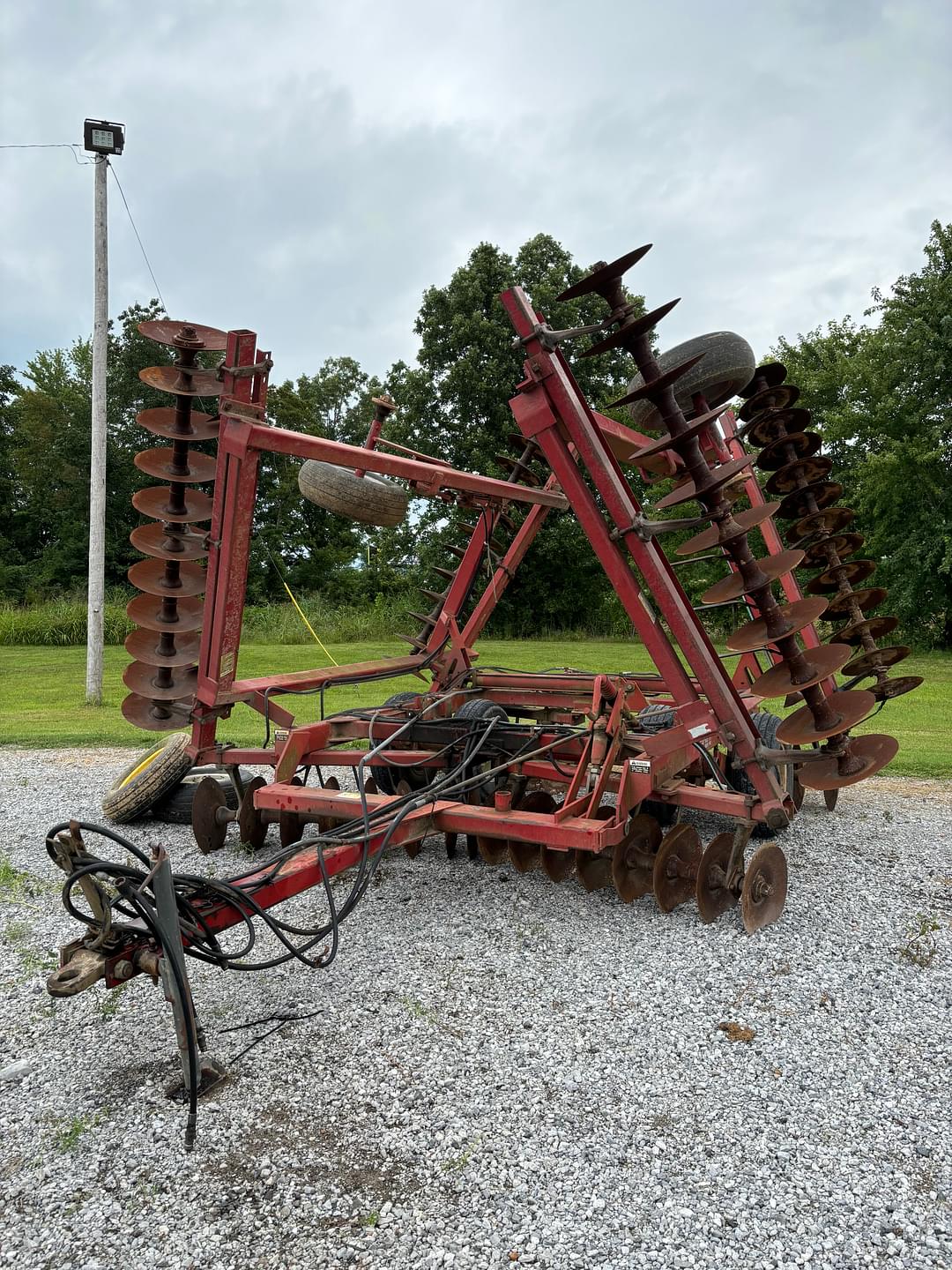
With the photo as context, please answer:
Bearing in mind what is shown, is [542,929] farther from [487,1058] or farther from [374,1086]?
[374,1086]

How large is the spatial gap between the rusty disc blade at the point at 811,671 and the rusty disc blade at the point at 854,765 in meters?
0.47

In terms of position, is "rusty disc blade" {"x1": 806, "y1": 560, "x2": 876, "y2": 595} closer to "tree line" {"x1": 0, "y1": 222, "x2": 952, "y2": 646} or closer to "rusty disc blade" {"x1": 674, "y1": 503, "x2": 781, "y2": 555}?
"rusty disc blade" {"x1": 674, "y1": 503, "x2": 781, "y2": 555}

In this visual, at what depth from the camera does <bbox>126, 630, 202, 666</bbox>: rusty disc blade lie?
541cm

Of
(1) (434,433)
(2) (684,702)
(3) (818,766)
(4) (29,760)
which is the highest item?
(1) (434,433)

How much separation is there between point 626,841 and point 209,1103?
7.41 feet

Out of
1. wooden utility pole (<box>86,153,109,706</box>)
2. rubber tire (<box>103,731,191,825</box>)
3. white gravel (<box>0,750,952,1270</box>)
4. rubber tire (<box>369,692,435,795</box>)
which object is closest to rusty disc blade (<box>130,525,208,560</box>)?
rubber tire (<box>103,731,191,825</box>)

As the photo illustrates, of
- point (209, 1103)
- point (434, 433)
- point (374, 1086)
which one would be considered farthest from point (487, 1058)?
point (434, 433)

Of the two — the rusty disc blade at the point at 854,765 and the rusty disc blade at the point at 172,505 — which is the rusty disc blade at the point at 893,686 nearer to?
the rusty disc blade at the point at 854,765

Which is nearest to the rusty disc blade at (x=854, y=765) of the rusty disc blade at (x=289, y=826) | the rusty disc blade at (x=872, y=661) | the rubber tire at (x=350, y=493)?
the rusty disc blade at (x=872, y=661)

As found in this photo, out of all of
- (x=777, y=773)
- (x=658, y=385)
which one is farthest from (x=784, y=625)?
(x=777, y=773)

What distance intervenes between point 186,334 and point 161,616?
178 cm

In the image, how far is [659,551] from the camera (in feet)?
13.6

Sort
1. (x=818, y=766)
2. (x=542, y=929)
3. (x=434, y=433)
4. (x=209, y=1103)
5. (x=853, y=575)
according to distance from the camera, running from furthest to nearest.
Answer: (x=434, y=433), (x=853, y=575), (x=818, y=766), (x=542, y=929), (x=209, y=1103)

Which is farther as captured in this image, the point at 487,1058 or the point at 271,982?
the point at 271,982
